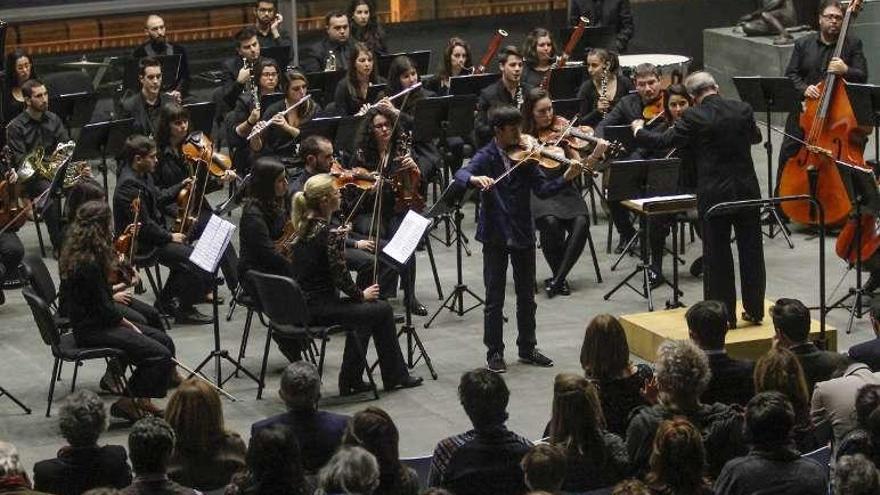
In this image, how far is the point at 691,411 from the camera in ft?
24.2

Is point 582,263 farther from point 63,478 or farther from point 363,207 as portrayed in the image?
point 63,478

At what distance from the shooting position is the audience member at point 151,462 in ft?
22.1

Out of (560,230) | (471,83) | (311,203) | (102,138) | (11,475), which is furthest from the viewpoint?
(471,83)

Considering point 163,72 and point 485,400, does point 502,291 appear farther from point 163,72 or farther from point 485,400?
point 163,72

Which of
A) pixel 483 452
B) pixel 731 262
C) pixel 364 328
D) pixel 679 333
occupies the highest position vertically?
pixel 483 452

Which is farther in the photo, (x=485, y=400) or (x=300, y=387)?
(x=300, y=387)

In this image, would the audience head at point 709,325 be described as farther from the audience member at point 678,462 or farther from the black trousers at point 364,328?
the black trousers at point 364,328

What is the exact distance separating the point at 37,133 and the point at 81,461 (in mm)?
6892

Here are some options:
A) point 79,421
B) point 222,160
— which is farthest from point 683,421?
point 222,160

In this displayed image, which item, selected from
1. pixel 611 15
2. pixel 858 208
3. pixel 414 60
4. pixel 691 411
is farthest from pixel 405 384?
pixel 611 15

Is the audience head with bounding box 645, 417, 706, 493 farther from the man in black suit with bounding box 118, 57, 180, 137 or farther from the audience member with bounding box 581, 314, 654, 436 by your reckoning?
the man in black suit with bounding box 118, 57, 180, 137

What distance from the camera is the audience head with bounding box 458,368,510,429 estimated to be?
7043 mm

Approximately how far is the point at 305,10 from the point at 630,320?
8.86 m

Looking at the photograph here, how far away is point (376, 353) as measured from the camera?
10844mm
